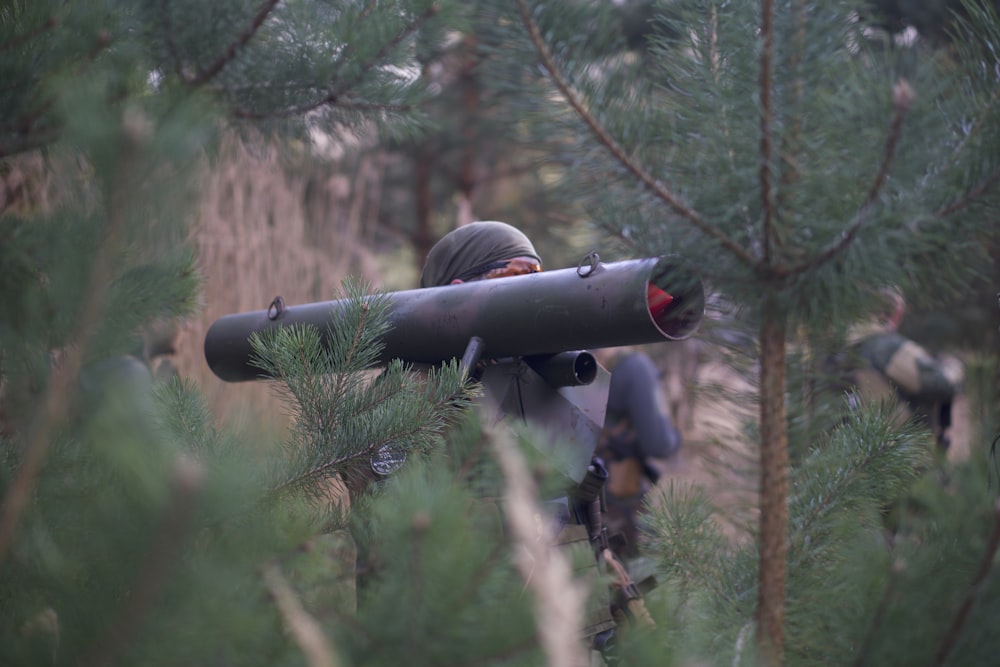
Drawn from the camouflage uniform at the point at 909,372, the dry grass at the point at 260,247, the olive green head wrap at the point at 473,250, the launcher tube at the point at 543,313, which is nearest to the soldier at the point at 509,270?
the olive green head wrap at the point at 473,250

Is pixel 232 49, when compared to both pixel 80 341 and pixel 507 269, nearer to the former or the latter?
pixel 507 269

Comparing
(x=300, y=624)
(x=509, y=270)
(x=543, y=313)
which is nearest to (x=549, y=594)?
(x=300, y=624)

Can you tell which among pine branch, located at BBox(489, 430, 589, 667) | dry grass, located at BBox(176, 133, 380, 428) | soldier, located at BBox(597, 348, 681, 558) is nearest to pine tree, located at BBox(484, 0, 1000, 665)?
pine branch, located at BBox(489, 430, 589, 667)

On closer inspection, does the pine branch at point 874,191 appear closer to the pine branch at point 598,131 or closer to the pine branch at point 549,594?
the pine branch at point 598,131

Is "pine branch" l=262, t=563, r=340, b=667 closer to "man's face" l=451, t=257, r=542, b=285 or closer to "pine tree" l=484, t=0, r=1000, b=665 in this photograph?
"pine tree" l=484, t=0, r=1000, b=665

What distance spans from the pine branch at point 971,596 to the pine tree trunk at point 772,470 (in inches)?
13.5

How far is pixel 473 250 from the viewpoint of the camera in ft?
6.77

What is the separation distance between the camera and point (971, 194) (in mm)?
1105

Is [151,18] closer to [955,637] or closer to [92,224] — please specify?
[92,224]

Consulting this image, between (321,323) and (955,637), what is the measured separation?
127 centimetres

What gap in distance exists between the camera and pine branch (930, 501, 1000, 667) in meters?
0.79

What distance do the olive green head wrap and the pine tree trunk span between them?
0.88 m

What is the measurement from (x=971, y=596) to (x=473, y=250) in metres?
1.42

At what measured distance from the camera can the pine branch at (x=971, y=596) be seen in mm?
788
